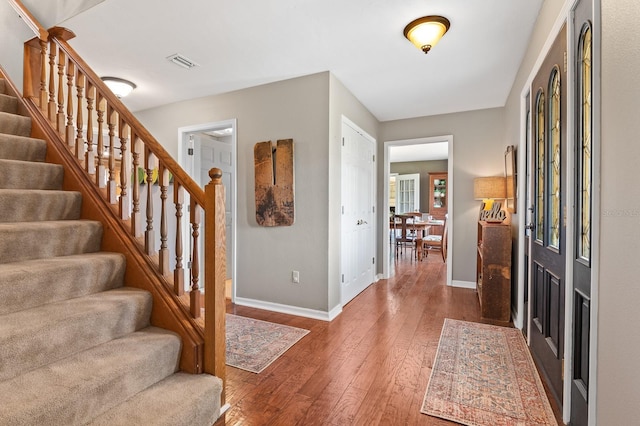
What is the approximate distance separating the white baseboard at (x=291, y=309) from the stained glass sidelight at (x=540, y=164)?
193 centimetres

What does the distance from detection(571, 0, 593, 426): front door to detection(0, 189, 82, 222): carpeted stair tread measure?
286 cm

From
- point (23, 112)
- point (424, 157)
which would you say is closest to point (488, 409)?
point (23, 112)

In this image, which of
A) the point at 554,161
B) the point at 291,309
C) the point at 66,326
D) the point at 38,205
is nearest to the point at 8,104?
the point at 38,205

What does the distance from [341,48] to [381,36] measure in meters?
0.36

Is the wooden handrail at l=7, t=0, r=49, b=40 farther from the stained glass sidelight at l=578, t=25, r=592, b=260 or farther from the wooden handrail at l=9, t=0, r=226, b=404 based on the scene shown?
the stained glass sidelight at l=578, t=25, r=592, b=260

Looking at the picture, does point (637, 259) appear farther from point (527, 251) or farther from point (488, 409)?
point (527, 251)

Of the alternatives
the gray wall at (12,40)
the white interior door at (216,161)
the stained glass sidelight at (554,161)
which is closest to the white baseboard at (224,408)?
the stained glass sidelight at (554,161)

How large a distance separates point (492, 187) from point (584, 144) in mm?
2251

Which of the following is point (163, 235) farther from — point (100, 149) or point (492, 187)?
point (492, 187)

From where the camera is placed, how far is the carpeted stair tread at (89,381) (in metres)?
1.04

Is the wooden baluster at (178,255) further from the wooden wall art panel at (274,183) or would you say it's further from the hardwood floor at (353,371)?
the wooden wall art panel at (274,183)

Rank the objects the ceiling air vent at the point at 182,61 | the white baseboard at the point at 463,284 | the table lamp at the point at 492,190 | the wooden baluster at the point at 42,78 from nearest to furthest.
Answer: the wooden baluster at the point at 42,78 → the ceiling air vent at the point at 182,61 → the table lamp at the point at 492,190 → the white baseboard at the point at 463,284

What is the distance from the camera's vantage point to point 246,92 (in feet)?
11.6

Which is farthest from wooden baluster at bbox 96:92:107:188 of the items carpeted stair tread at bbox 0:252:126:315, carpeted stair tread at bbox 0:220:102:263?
carpeted stair tread at bbox 0:252:126:315
